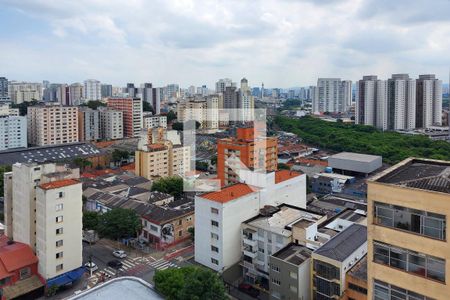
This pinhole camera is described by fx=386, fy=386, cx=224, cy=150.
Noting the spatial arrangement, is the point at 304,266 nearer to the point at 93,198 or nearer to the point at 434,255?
the point at 434,255

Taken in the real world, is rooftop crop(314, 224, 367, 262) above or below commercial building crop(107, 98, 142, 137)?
below

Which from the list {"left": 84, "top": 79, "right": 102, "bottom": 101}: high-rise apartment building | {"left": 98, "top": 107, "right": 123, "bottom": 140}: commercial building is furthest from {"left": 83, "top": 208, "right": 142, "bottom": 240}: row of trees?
{"left": 84, "top": 79, "right": 102, "bottom": 101}: high-rise apartment building

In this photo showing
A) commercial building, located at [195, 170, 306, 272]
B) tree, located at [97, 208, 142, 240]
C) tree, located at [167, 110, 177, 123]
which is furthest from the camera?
tree, located at [167, 110, 177, 123]

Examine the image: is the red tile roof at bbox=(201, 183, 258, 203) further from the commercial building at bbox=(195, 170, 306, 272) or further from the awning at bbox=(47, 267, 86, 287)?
the awning at bbox=(47, 267, 86, 287)

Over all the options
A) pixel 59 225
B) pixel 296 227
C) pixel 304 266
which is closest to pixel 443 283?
pixel 304 266

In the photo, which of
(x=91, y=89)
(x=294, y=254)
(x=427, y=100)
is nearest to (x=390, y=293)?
(x=294, y=254)

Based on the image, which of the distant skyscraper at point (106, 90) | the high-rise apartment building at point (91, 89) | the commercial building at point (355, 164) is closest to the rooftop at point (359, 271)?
the commercial building at point (355, 164)
